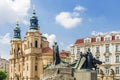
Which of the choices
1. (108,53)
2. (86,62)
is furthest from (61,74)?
(108,53)

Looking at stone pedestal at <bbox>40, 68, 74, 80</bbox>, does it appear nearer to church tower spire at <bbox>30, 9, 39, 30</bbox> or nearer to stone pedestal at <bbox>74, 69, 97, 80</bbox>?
stone pedestal at <bbox>74, 69, 97, 80</bbox>

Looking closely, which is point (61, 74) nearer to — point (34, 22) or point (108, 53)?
point (108, 53)

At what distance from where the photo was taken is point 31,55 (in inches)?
3971

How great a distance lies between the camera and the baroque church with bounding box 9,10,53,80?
3979 inches

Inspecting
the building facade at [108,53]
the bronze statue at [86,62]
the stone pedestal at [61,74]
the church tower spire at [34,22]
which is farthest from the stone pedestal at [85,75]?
the church tower spire at [34,22]

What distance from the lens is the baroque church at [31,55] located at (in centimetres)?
10106

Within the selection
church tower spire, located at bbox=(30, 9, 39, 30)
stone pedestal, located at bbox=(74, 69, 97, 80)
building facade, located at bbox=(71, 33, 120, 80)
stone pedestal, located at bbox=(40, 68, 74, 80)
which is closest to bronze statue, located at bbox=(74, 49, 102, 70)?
stone pedestal, located at bbox=(74, 69, 97, 80)

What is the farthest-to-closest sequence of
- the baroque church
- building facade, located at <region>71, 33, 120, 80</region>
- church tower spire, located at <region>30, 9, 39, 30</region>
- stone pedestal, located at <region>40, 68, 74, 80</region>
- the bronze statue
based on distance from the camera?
1. church tower spire, located at <region>30, 9, 39, 30</region>
2. the baroque church
3. building facade, located at <region>71, 33, 120, 80</region>
4. the bronze statue
5. stone pedestal, located at <region>40, 68, 74, 80</region>

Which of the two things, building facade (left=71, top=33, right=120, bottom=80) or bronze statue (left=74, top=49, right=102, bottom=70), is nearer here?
bronze statue (left=74, top=49, right=102, bottom=70)

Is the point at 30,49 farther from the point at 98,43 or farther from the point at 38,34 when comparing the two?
the point at 98,43

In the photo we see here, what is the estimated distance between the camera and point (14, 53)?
378 ft

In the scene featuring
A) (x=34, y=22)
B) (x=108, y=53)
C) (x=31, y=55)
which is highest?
(x=34, y=22)

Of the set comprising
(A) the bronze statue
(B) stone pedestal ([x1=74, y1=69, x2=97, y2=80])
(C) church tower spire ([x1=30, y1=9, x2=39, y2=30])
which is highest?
(C) church tower spire ([x1=30, y1=9, x2=39, y2=30])

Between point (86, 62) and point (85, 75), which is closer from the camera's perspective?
point (85, 75)
